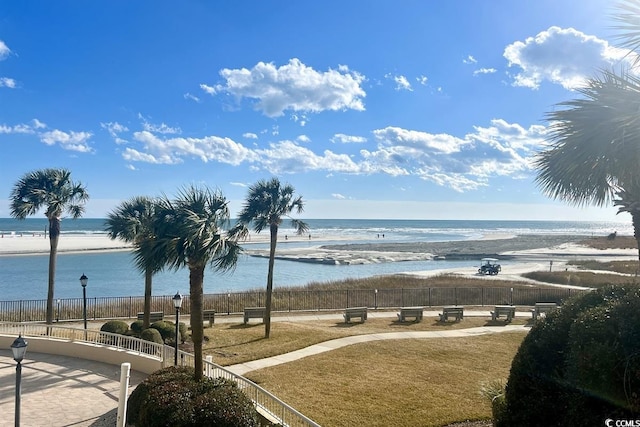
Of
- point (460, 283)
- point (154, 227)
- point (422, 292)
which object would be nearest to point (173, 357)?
point (154, 227)

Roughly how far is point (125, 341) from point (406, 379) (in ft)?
32.5

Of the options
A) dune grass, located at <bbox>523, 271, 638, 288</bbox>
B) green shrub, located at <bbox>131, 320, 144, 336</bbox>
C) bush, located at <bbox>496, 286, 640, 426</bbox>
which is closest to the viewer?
bush, located at <bbox>496, 286, 640, 426</bbox>

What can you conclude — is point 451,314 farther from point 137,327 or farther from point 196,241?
point 196,241

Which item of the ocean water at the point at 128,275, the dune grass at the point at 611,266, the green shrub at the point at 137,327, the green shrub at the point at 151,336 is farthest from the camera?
the dune grass at the point at 611,266

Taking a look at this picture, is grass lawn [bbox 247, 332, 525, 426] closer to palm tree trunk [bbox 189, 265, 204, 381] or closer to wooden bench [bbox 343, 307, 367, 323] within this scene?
palm tree trunk [bbox 189, 265, 204, 381]

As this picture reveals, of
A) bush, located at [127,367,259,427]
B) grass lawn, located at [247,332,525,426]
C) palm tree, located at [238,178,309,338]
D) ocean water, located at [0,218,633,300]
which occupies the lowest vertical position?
ocean water, located at [0,218,633,300]

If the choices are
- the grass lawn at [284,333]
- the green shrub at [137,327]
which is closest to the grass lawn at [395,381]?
the grass lawn at [284,333]

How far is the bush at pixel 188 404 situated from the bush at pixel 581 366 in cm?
491

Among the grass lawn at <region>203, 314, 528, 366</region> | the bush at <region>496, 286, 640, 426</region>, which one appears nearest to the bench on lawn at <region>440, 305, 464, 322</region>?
the grass lawn at <region>203, 314, 528, 366</region>

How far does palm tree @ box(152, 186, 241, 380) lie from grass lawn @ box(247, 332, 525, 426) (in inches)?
128

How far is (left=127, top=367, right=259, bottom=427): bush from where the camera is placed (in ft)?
28.9

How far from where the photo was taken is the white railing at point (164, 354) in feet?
31.6

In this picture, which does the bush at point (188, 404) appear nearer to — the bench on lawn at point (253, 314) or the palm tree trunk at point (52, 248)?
the palm tree trunk at point (52, 248)

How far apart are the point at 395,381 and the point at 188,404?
21.5 feet
